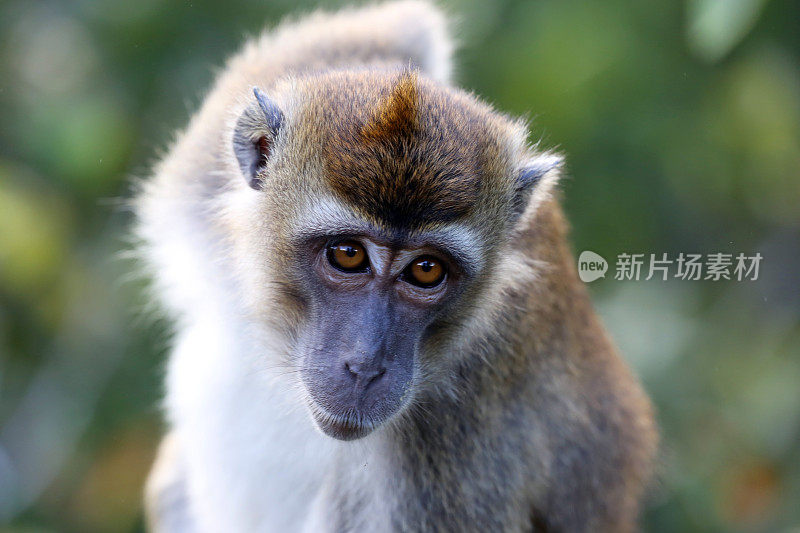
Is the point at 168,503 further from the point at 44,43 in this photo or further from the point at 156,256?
the point at 44,43

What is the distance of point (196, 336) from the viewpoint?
198 inches

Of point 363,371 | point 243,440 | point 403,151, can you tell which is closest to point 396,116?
point 403,151

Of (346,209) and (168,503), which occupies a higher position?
(346,209)

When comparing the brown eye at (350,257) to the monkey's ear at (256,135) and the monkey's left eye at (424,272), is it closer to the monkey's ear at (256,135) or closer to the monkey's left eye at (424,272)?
the monkey's left eye at (424,272)

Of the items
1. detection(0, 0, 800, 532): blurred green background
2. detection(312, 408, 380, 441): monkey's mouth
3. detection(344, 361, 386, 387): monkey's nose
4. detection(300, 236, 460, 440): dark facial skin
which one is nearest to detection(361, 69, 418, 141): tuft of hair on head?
detection(300, 236, 460, 440): dark facial skin

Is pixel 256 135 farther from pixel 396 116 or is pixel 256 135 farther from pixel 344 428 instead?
pixel 344 428

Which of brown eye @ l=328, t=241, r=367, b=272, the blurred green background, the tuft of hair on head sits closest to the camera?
the tuft of hair on head

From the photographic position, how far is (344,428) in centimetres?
392

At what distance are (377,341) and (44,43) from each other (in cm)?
470

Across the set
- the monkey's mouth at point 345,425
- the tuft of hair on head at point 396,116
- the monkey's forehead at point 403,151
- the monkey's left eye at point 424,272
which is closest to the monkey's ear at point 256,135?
the monkey's forehead at point 403,151

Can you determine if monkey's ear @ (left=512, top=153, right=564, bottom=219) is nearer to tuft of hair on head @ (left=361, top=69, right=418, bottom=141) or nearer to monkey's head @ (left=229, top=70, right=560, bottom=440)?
monkey's head @ (left=229, top=70, right=560, bottom=440)

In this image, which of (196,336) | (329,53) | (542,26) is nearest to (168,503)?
(196,336)

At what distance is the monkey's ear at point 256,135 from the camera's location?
13.4 feet

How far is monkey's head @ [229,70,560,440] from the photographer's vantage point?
383 cm
